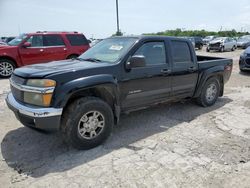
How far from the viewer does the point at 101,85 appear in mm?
3988

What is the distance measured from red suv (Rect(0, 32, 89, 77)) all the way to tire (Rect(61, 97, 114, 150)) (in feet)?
24.4

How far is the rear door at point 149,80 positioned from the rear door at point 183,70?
23cm

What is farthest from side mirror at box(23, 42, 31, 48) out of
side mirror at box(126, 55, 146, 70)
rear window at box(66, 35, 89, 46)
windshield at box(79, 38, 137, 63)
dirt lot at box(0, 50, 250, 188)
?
side mirror at box(126, 55, 146, 70)

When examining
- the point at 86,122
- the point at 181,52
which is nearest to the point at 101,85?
the point at 86,122

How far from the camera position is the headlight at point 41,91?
3516 millimetres

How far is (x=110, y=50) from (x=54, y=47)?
22.4 feet

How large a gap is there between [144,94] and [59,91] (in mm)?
1683

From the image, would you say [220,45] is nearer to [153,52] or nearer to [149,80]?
[153,52]

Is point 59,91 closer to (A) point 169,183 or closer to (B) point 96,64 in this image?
(B) point 96,64

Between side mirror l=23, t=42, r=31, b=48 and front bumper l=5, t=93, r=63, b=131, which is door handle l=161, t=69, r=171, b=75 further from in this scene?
side mirror l=23, t=42, r=31, b=48

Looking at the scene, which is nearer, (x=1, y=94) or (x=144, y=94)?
(x=144, y=94)

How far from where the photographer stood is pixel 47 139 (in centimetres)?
441

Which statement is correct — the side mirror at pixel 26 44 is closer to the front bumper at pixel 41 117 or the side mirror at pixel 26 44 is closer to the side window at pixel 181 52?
the side window at pixel 181 52

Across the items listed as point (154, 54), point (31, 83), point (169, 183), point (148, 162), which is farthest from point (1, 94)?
point (169, 183)
